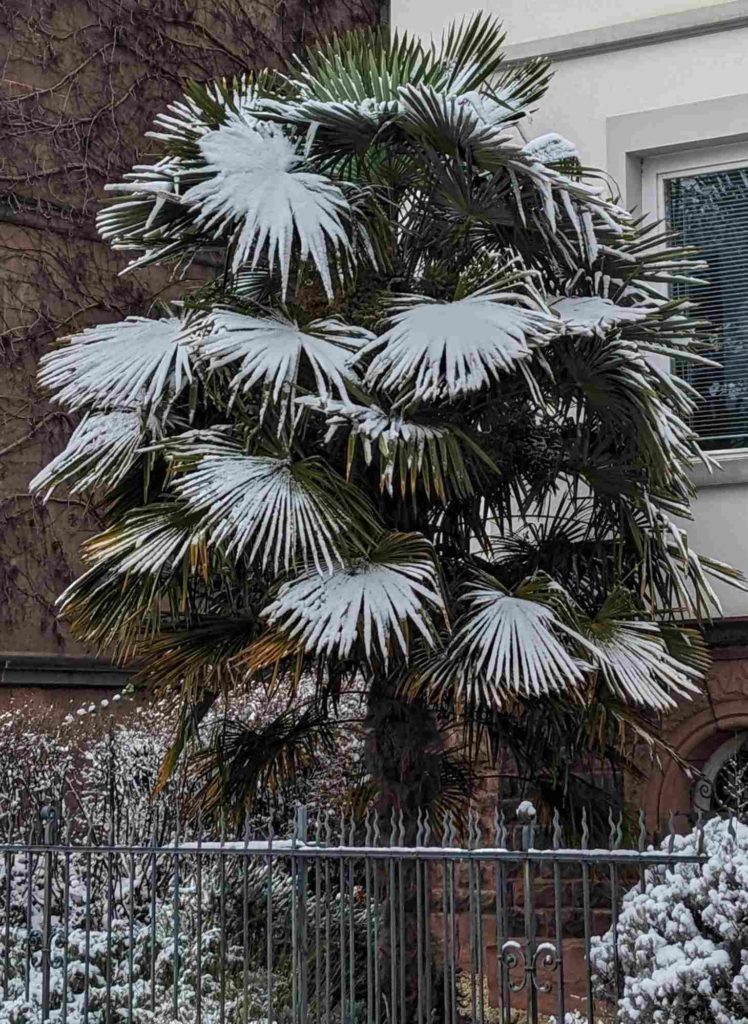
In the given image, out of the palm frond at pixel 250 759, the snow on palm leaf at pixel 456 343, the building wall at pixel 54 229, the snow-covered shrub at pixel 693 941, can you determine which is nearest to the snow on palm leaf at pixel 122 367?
the snow on palm leaf at pixel 456 343

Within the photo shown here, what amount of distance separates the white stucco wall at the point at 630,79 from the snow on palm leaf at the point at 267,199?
8.53 ft

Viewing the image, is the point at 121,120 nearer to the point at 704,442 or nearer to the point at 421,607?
the point at 704,442

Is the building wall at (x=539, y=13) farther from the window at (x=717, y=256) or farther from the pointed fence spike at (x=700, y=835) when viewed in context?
the pointed fence spike at (x=700, y=835)

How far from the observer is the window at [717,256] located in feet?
27.9

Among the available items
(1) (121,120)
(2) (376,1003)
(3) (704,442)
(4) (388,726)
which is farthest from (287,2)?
(2) (376,1003)

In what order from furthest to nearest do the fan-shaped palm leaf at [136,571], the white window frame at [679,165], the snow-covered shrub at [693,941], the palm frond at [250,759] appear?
1. the white window frame at [679,165]
2. the palm frond at [250,759]
3. the fan-shaped palm leaf at [136,571]
4. the snow-covered shrub at [693,941]

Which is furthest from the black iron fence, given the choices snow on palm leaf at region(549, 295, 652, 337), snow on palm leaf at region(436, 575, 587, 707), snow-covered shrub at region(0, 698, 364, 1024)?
snow on palm leaf at region(549, 295, 652, 337)

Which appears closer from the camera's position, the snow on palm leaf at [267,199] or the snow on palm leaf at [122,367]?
the snow on palm leaf at [267,199]

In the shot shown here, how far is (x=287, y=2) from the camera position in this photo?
1305 cm

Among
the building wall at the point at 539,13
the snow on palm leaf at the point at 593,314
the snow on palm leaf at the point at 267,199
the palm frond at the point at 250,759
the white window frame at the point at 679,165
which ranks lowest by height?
the palm frond at the point at 250,759

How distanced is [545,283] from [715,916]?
140 inches

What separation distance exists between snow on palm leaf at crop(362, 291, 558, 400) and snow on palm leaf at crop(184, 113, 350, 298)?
0.39m

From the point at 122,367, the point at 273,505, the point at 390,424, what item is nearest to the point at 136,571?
the point at 273,505

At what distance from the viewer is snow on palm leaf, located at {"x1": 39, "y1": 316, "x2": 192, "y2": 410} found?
6.87 meters
